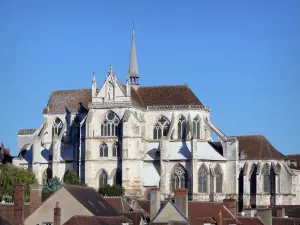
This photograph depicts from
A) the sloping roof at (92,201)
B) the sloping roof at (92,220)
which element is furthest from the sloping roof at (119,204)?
the sloping roof at (92,220)

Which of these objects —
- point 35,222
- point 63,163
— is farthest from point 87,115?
point 35,222

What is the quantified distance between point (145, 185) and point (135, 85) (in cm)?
1677

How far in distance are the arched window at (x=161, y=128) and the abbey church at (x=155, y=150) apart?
0.37 feet

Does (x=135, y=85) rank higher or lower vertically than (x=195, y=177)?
higher

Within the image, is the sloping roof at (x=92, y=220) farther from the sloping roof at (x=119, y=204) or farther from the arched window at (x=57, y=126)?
the arched window at (x=57, y=126)

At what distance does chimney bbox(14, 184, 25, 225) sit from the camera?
182 ft

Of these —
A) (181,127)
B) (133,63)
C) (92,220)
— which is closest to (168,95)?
(181,127)

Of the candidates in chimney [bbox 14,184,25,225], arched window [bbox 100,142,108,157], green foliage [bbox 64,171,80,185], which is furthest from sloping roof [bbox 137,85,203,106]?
chimney [bbox 14,184,25,225]

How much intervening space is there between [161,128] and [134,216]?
58265 mm

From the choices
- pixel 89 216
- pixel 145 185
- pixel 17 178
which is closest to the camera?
pixel 89 216

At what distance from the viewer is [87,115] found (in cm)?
11631

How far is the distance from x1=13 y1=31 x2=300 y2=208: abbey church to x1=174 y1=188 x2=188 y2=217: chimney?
50.8m

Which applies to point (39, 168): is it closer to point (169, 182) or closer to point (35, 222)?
point (169, 182)

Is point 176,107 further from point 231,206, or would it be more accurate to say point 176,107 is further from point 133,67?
point 231,206
